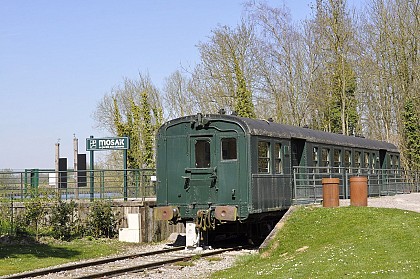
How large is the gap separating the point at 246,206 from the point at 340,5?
23377 millimetres

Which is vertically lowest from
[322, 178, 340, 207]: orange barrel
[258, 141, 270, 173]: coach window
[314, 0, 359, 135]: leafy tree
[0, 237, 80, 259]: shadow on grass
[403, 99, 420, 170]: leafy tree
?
[0, 237, 80, 259]: shadow on grass

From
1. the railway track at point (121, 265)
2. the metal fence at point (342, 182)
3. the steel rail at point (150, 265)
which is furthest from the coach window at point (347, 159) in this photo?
the steel rail at point (150, 265)

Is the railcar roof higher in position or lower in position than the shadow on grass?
higher

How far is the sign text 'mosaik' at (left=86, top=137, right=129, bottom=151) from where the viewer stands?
87.5ft

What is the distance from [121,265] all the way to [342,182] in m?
11.9

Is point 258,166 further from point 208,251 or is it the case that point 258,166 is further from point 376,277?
point 376,277

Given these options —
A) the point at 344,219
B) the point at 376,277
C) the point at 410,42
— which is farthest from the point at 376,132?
the point at 376,277

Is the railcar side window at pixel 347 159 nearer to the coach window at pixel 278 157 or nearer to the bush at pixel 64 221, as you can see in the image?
the coach window at pixel 278 157

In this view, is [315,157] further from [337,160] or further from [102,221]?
[102,221]

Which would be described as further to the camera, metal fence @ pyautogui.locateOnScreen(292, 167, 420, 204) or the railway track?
metal fence @ pyautogui.locateOnScreen(292, 167, 420, 204)

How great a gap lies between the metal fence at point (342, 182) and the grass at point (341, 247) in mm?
1964

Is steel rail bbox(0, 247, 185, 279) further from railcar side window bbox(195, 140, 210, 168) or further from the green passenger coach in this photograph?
railcar side window bbox(195, 140, 210, 168)

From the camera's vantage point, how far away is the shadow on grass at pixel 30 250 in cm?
1917

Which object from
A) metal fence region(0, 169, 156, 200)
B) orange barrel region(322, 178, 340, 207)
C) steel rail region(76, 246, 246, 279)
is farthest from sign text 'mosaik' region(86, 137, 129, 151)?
orange barrel region(322, 178, 340, 207)
